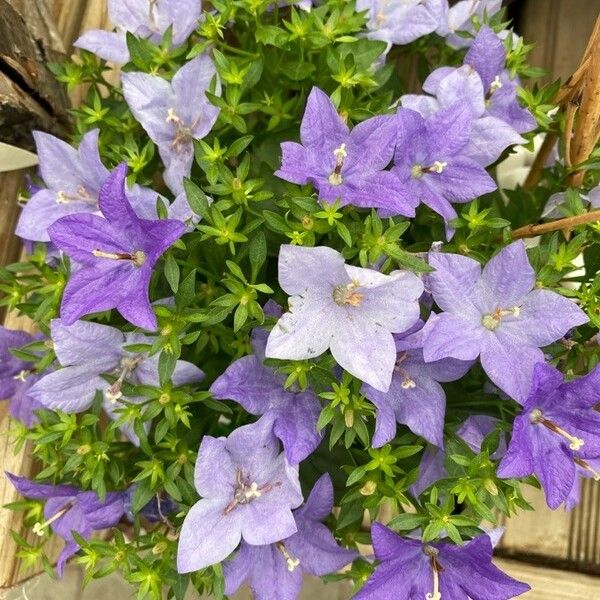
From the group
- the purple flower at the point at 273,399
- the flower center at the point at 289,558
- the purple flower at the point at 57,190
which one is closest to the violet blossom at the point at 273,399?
the purple flower at the point at 273,399

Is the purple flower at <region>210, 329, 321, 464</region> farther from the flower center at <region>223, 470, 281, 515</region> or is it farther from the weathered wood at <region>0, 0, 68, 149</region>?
the weathered wood at <region>0, 0, 68, 149</region>

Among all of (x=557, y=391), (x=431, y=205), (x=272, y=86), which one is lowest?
(x=557, y=391)

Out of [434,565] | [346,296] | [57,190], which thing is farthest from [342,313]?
[57,190]

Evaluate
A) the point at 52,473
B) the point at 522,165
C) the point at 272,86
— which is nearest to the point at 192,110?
the point at 272,86

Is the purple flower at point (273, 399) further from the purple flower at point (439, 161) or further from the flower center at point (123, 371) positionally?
the purple flower at point (439, 161)

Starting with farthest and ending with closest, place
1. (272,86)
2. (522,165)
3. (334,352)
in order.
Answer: (522,165), (272,86), (334,352)

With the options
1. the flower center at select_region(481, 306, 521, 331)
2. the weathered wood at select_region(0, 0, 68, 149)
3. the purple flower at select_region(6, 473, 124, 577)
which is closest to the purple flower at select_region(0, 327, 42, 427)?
the purple flower at select_region(6, 473, 124, 577)

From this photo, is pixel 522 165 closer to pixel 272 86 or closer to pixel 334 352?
pixel 272 86
